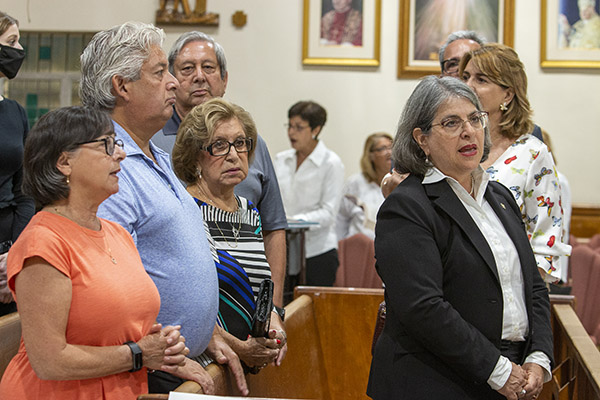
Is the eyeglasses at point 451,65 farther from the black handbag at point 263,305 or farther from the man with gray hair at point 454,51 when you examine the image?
the black handbag at point 263,305

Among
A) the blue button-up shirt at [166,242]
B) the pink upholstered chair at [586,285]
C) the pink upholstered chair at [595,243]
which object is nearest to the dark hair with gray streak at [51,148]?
the blue button-up shirt at [166,242]

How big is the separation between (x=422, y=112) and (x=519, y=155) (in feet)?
1.90

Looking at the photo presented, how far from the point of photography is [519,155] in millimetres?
2508

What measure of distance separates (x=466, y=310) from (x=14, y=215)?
186 centimetres

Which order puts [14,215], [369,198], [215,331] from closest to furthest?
[215,331] < [14,215] < [369,198]

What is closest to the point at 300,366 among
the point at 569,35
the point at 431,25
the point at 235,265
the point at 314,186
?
the point at 235,265

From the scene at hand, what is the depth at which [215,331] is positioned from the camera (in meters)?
2.23

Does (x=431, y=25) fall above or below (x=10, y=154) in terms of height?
above

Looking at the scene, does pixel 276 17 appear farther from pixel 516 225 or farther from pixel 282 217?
pixel 516 225

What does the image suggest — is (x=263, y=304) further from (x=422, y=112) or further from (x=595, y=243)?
(x=595, y=243)

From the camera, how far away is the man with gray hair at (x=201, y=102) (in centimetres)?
280

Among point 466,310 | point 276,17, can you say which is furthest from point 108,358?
point 276,17

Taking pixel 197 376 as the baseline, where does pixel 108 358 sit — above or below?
above

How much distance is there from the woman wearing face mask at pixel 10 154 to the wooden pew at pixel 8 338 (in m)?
0.44
